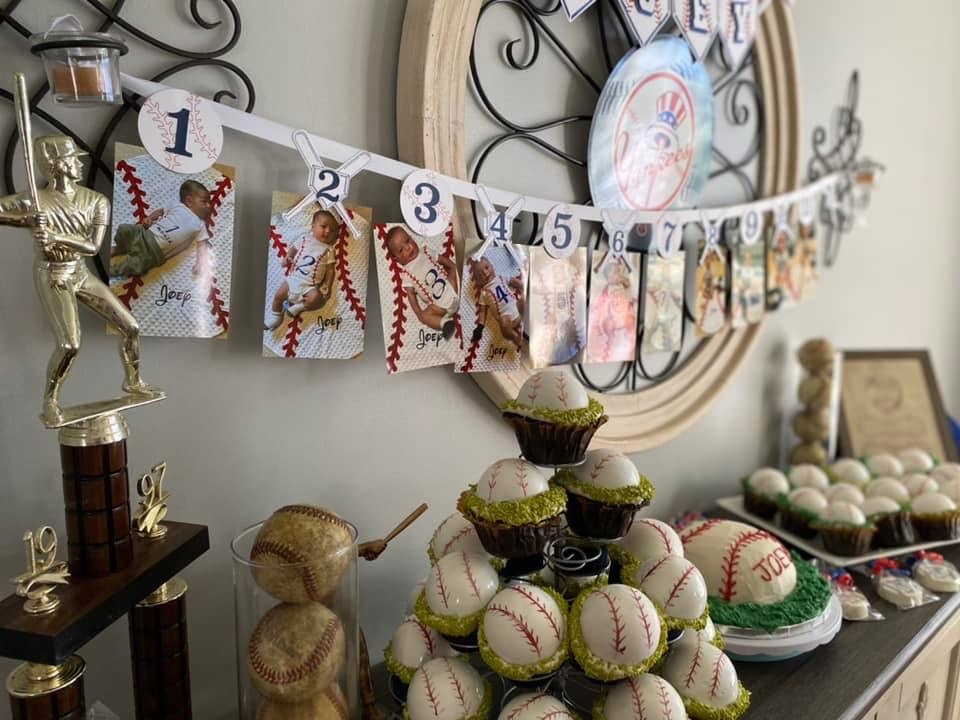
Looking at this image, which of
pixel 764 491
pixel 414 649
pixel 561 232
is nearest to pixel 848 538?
pixel 764 491

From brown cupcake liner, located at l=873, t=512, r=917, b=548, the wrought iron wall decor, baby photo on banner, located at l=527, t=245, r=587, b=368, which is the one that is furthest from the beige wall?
brown cupcake liner, located at l=873, t=512, r=917, b=548

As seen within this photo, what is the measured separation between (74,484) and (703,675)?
587 millimetres

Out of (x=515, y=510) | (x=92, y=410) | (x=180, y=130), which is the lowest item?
(x=515, y=510)

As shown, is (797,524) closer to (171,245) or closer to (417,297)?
(417,297)

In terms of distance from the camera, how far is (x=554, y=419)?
0.73m

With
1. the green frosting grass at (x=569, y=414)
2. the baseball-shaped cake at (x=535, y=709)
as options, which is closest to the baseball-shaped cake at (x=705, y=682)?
the baseball-shaped cake at (x=535, y=709)

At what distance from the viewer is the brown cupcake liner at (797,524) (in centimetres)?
124

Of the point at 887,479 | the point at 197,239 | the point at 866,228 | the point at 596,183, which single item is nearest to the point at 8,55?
the point at 197,239

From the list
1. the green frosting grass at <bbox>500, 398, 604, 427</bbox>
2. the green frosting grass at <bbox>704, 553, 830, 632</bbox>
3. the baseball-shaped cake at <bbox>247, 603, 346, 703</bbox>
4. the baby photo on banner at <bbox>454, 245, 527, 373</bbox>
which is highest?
the baby photo on banner at <bbox>454, 245, 527, 373</bbox>

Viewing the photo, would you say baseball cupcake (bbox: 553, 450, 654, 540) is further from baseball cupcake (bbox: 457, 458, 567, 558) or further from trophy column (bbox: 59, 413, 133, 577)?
trophy column (bbox: 59, 413, 133, 577)

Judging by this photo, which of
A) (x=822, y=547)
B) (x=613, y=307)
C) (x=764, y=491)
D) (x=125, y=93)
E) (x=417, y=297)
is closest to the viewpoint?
(x=125, y=93)

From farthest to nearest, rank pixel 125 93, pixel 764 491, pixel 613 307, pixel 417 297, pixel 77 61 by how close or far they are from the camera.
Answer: pixel 764 491, pixel 613 307, pixel 417 297, pixel 125 93, pixel 77 61

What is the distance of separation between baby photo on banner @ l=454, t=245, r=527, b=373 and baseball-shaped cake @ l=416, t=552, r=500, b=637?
269 millimetres

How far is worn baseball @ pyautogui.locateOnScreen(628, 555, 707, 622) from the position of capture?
72 cm
